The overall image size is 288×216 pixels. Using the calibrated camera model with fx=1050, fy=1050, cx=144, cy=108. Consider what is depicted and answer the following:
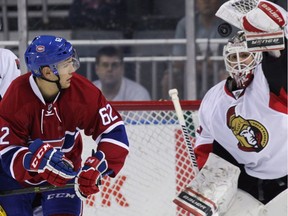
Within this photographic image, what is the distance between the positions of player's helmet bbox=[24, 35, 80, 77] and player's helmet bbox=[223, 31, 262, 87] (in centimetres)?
74

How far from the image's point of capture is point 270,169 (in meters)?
4.52

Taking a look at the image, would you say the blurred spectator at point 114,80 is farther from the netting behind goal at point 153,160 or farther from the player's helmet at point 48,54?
the player's helmet at point 48,54

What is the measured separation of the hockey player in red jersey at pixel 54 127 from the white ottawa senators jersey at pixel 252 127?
1.85ft

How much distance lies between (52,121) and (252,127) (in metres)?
0.90

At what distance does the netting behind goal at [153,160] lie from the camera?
5160 millimetres

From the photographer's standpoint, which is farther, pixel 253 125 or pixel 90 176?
pixel 253 125

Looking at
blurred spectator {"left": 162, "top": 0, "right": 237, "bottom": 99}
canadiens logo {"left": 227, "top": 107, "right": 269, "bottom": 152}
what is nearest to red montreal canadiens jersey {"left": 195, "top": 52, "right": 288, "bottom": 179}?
canadiens logo {"left": 227, "top": 107, "right": 269, "bottom": 152}

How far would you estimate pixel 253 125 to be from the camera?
4.48 m

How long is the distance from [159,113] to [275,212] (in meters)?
0.95

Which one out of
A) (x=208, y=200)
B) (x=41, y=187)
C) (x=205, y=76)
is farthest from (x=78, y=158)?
(x=205, y=76)

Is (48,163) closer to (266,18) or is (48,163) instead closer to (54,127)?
(54,127)

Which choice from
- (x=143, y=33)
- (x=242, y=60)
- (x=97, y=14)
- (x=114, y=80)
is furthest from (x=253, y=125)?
(x=97, y=14)

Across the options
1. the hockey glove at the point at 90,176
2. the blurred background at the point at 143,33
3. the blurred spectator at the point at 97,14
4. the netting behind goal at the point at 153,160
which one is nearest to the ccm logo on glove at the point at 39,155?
the hockey glove at the point at 90,176

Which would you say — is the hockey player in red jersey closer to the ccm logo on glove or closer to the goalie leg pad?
the ccm logo on glove
